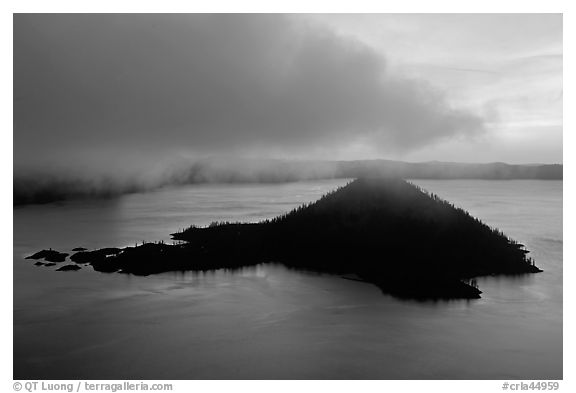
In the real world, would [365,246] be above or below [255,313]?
above

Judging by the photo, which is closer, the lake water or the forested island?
the lake water

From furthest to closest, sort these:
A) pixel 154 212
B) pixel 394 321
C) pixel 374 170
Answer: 1. pixel 154 212
2. pixel 374 170
3. pixel 394 321

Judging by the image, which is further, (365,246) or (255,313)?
(365,246)

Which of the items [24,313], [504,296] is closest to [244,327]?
[24,313]

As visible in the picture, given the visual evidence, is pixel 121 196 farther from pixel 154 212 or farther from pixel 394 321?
pixel 394 321
